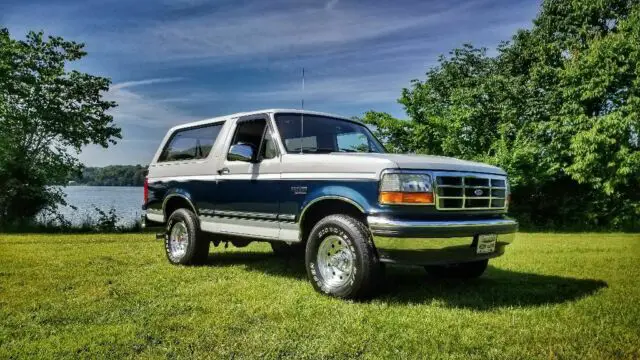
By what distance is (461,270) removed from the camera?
6.69m

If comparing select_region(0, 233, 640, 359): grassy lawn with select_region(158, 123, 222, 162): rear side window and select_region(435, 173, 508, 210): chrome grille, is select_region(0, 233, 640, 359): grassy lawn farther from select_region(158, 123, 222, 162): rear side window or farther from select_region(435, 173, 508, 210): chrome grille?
select_region(158, 123, 222, 162): rear side window

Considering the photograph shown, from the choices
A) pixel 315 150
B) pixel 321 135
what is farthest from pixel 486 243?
pixel 321 135

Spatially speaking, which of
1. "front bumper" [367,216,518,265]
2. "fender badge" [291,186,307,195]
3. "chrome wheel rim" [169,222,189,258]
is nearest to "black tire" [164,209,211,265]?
"chrome wheel rim" [169,222,189,258]

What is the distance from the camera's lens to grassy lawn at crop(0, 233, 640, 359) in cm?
379

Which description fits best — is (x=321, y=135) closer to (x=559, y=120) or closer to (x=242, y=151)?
(x=242, y=151)

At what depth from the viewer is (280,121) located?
651cm

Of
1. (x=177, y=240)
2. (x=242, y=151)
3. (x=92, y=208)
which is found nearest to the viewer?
(x=242, y=151)

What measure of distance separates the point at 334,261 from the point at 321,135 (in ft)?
5.88

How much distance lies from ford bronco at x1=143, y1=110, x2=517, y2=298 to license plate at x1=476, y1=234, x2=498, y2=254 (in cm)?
1

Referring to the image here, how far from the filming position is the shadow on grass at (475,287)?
17.7 ft

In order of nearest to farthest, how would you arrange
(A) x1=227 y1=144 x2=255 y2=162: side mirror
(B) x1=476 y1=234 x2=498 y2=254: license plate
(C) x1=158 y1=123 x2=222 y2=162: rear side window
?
(B) x1=476 y1=234 x2=498 y2=254: license plate, (A) x1=227 y1=144 x2=255 y2=162: side mirror, (C) x1=158 y1=123 x2=222 y2=162: rear side window

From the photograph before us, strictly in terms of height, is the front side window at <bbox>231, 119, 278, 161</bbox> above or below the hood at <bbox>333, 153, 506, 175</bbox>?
above

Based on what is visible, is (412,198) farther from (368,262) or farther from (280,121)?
(280,121)

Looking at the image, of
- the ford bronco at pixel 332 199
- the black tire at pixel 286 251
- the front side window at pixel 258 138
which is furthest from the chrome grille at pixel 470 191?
the black tire at pixel 286 251
